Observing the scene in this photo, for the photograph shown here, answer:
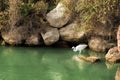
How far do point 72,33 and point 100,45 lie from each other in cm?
191

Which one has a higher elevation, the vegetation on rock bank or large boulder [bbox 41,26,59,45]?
the vegetation on rock bank

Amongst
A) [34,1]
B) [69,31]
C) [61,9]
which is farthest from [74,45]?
[34,1]

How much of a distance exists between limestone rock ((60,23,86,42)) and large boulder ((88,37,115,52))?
88cm

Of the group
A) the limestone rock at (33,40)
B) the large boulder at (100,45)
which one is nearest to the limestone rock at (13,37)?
the limestone rock at (33,40)

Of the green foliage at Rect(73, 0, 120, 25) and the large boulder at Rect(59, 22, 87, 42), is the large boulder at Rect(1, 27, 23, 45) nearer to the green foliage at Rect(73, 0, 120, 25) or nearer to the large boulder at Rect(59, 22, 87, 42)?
the large boulder at Rect(59, 22, 87, 42)

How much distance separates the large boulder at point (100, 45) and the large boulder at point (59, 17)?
2.19 m

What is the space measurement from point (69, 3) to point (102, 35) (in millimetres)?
2558

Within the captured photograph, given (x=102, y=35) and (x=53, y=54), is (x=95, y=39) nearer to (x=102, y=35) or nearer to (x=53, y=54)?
(x=102, y=35)

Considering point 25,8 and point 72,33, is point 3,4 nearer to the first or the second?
point 25,8

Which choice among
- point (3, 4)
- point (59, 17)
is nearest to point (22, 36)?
point (59, 17)

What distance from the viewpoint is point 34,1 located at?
74.2ft

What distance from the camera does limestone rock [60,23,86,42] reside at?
2100 cm

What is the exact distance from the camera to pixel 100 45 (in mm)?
20141

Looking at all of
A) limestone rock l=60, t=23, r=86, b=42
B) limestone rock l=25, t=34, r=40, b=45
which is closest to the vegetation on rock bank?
limestone rock l=25, t=34, r=40, b=45
